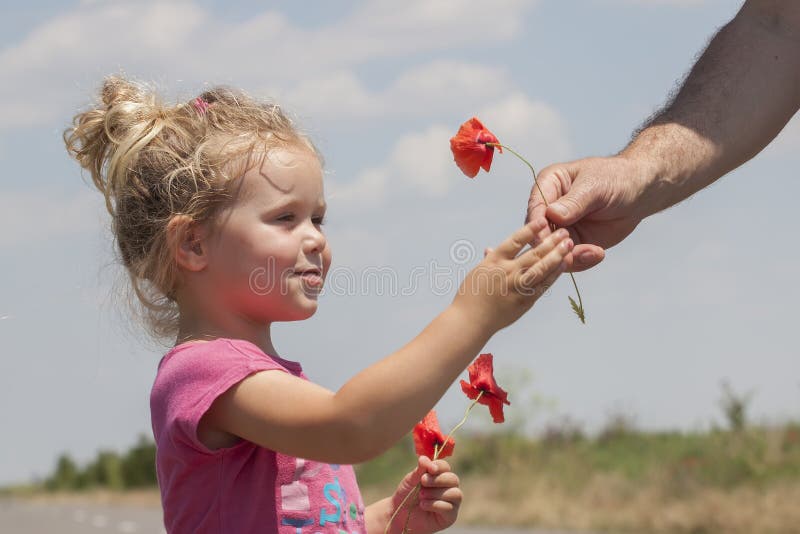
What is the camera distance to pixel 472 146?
288 centimetres

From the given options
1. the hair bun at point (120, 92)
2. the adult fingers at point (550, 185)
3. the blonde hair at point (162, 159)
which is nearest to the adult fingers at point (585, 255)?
the adult fingers at point (550, 185)

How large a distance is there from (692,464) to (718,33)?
41.9 ft

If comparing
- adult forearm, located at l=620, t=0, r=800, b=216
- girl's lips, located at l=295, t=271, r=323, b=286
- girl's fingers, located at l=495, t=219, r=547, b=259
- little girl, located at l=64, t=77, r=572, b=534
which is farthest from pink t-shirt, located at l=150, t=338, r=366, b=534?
adult forearm, located at l=620, t=0, r=800, b=216

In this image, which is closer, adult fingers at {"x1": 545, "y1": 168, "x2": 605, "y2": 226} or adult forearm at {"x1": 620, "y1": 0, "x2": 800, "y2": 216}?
adult fingers at {"x1": 545, "y1": 168, "x2": 605, "y2": 226}

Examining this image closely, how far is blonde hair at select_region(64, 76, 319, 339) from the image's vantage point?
3.00 metres

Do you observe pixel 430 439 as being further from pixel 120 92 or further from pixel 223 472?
pixel 120 92

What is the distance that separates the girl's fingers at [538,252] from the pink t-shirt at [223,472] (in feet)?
2.11

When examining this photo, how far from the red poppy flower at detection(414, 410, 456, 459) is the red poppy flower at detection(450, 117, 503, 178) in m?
0.67

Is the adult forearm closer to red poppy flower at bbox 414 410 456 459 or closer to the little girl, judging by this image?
red poppy flower at bbox 414 410 456 459

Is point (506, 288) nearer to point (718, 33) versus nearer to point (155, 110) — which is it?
point (155, 110)

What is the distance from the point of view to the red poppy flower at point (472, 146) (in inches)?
113

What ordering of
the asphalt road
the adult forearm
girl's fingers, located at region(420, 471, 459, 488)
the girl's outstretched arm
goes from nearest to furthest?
the girl's outstretched arm
girl's fingers, located at region(420, 471, 459, 488)
the adult forearm
the asphalt road

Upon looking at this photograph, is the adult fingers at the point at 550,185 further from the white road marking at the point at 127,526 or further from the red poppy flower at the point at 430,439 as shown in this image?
the white road marking at the point at 127,526

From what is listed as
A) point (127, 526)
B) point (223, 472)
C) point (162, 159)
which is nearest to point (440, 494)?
point (223, 472)
